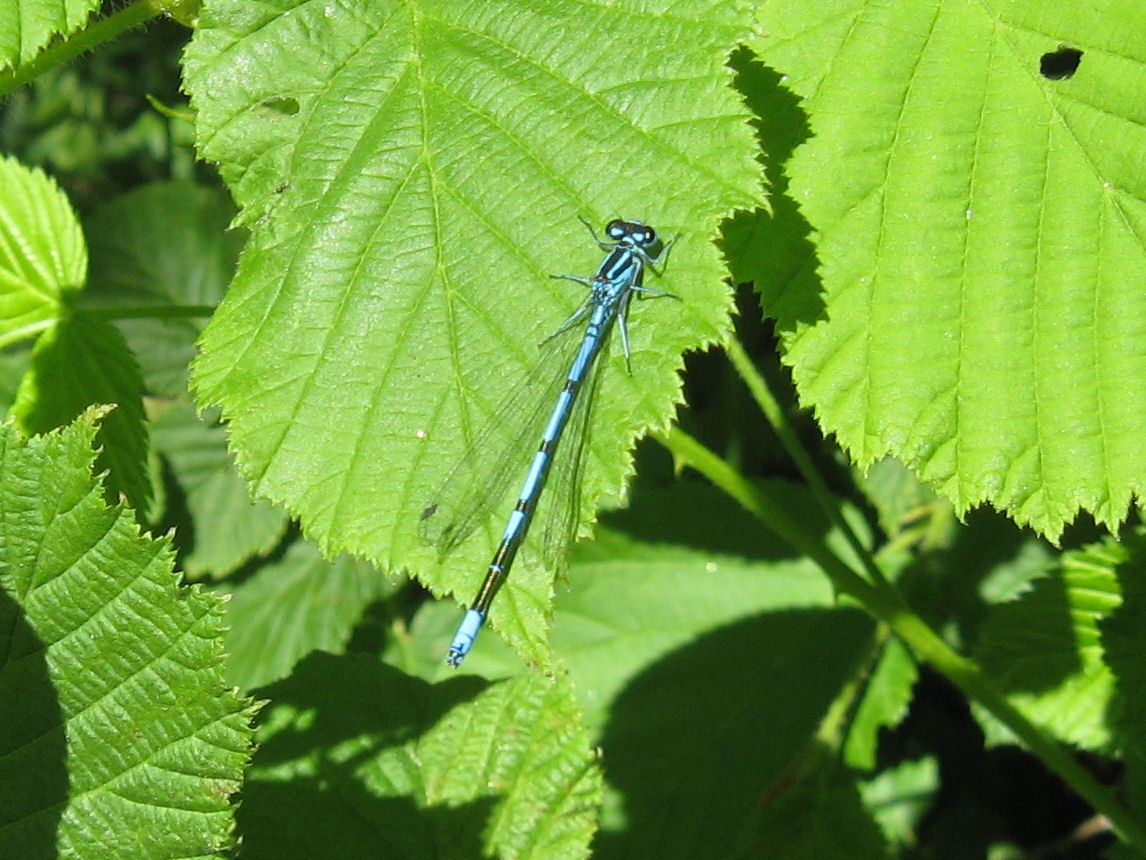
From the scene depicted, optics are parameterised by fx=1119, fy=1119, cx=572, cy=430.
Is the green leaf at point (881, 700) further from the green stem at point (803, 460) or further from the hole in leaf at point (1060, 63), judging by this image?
the hole in leaf at point (1060, 63)

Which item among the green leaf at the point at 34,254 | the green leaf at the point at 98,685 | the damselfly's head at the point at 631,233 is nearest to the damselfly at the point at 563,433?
the damselfly's head at the point at 631,233

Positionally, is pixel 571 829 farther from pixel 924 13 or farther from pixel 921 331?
pixel 924 13

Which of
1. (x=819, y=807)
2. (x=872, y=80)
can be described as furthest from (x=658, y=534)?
(x=872, y=80)

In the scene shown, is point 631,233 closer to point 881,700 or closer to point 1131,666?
point 1131,666

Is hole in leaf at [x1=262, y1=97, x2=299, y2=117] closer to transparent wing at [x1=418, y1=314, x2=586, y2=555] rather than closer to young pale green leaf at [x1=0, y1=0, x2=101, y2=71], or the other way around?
young pale green leaf at [x1=0, y1=0, x2=101, y2=71]

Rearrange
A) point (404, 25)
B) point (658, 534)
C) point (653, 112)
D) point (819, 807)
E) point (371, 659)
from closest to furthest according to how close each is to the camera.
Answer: point (653, 112) → point (404, 25) → point (371, 659) → point (819, 807) → point (658, 534)

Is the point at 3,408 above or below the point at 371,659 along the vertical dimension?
above

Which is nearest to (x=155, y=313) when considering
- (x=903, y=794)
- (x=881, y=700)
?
(x=881, y=700)
